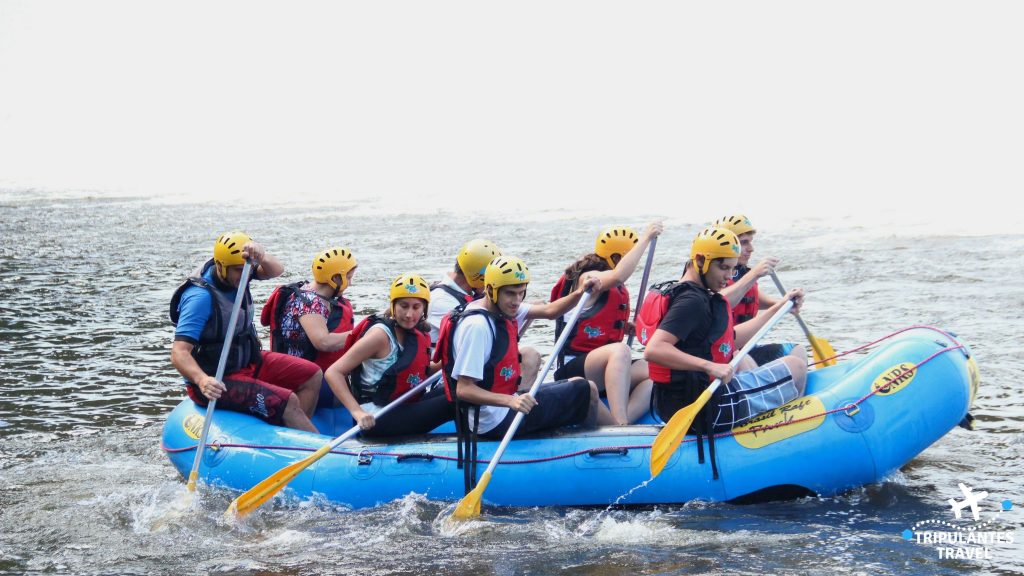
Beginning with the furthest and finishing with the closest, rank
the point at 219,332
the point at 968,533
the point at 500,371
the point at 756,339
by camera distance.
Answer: the point at 219,332 < the point at 756,339 < the point at 500,371 < the point at 968,533

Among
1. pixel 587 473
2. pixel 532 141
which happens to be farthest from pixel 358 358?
pixel 532 141

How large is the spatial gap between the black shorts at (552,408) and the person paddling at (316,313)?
4.88ft

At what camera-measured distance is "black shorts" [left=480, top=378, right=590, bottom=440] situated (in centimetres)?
685

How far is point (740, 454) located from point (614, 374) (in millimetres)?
989

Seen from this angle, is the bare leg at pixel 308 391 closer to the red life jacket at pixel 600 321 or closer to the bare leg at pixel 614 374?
the red life jacket at pixel 600 321

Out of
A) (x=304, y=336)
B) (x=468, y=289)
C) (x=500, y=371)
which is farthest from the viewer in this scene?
(x=468, y=289)

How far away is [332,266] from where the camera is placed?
7.88m

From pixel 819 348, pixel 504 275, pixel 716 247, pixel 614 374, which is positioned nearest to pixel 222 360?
pixel 504 275

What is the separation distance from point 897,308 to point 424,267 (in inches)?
276

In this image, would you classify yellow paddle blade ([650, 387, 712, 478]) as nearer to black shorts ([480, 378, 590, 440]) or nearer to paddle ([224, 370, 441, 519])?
black shorts ([480, 378, 590, 440])

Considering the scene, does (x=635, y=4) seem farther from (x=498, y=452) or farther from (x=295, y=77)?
(x=498, y=452)

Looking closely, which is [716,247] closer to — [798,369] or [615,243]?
[798,369]

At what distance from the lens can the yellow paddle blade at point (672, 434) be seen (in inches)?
253

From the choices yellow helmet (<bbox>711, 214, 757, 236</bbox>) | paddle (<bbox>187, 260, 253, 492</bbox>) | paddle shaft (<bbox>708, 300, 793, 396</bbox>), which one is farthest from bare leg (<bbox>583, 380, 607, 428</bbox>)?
paddle (<bbox>187, 260, 253, 492</bbox>)
